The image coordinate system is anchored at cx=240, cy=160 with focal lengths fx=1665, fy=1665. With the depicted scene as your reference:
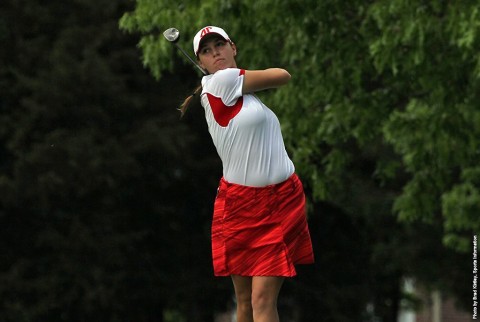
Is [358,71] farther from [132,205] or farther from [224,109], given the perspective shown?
[132,205]

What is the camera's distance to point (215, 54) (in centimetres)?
781

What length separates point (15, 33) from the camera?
2920cm

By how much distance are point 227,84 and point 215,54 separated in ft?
0.64

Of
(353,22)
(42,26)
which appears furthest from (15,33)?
(353,22)

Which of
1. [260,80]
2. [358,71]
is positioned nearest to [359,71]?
[358,71]

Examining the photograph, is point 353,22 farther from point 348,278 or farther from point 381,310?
point 381,310

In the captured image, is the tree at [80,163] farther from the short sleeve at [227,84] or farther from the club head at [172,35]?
the short sleeve at [227,84]

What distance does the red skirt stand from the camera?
7844 mm

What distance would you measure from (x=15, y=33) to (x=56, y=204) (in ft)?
10.3

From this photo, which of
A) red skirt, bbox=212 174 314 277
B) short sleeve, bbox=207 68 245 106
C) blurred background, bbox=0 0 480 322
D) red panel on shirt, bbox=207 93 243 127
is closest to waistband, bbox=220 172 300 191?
red skirt, bbox=212 174 314 277

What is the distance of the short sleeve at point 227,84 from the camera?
25.2 ft

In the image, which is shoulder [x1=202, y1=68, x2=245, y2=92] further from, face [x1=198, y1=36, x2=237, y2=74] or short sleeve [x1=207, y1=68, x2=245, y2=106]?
face [x1=198, y1=36, x2=237, y2=74]

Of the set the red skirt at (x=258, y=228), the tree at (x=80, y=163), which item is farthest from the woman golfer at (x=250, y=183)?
the tree at (x=80, y=163)

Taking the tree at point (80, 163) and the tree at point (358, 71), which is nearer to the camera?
the tree at point (358, 71)
